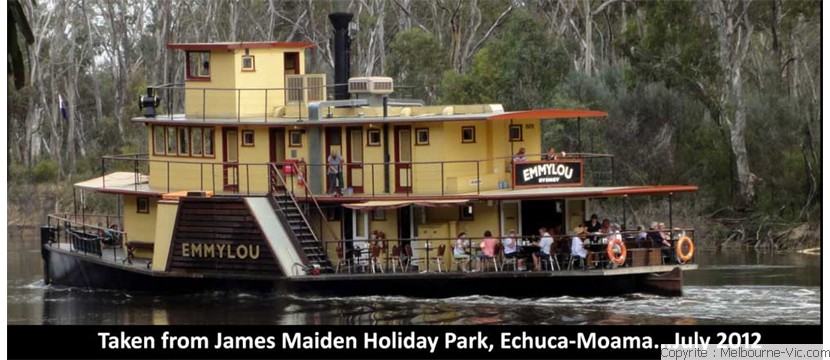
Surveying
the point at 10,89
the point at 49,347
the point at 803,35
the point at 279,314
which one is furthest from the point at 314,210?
the point at 10,89

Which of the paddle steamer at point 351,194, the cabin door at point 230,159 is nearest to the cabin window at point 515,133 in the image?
the paddle steamer at point 351,194

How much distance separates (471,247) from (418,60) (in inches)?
949

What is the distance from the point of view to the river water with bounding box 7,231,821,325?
27.5m

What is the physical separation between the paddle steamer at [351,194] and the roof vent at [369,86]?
3cm

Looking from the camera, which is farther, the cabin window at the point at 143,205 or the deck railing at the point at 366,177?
the cabin window at the point at 143,205

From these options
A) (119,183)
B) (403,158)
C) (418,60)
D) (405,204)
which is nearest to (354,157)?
(403,158)

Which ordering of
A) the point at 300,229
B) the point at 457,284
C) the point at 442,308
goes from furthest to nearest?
the point at 300,229 → the point at 457,284 → the point at 442,308

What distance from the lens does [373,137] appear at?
3097 cm

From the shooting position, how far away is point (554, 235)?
29.3 metres

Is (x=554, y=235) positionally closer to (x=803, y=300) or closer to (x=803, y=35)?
(x=803, y=300)

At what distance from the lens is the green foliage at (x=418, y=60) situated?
53.1 meters

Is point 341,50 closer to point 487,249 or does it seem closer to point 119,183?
point 119,183

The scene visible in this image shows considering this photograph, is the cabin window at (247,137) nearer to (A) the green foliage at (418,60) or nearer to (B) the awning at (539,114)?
(B) the awning at (539,114)

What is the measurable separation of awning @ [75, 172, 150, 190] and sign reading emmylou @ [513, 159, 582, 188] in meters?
7.00
